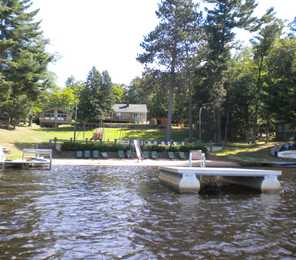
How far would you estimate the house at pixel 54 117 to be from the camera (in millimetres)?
97119

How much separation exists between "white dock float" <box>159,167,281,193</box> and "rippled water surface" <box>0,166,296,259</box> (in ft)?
2.05

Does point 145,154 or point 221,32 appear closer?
point 145,154

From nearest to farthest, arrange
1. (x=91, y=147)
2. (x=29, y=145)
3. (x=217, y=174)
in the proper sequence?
1. (x=217, y=174)
2. (x=91, y=147)
3. (x=29, y=145)

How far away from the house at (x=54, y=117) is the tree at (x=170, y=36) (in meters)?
45.0

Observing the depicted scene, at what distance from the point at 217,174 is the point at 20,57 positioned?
32405 millimetres

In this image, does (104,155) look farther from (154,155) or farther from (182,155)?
(182,155)

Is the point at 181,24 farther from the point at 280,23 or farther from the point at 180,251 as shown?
the point at 180,251

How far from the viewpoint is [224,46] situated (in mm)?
58031

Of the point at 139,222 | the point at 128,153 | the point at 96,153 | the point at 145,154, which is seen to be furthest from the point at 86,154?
the point at 139,222

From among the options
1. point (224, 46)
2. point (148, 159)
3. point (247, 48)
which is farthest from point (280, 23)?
point (148, 159)

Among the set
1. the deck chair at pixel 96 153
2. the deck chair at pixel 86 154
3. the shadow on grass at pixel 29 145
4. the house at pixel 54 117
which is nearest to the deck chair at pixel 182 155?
the deck chair at pixel 96 153

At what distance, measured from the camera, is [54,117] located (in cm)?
9888

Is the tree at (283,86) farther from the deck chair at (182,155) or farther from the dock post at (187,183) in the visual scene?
the dock post at (187,183)

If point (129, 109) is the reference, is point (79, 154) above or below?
below
